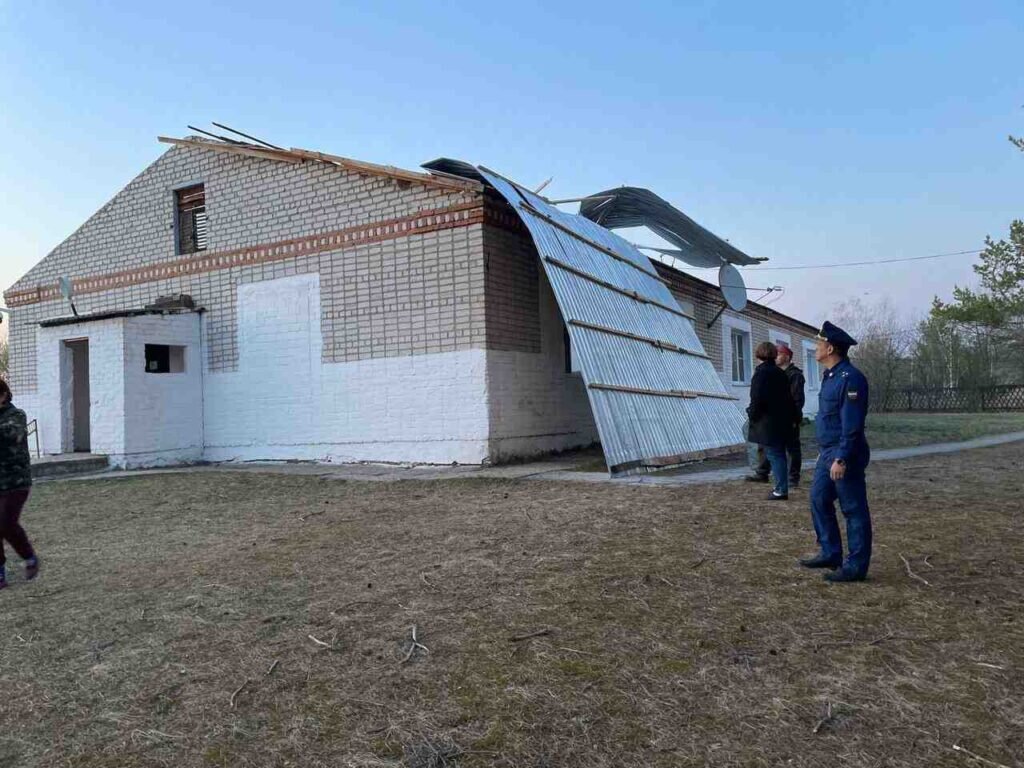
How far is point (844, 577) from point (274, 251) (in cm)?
1119

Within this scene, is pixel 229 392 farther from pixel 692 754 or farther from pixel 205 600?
pixel 692 754

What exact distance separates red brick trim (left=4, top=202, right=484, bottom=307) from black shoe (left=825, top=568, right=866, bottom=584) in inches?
308

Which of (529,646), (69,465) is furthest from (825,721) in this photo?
(69,465)

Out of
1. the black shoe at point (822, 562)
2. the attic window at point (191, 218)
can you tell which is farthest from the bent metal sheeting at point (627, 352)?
the attic window at point (191, 218)

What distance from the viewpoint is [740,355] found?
2122cm

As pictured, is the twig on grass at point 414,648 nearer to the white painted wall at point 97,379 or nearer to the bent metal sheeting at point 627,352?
the bent metal sheeting at point 627,352

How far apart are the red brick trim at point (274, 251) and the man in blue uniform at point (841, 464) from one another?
7.17 metres

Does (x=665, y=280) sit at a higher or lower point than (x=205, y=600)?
higher

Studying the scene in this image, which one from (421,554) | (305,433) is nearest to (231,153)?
(305,433)

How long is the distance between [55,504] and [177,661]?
7056 mm

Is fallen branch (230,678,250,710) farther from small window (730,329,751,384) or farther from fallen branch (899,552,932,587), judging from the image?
small window (730,329,751,384)

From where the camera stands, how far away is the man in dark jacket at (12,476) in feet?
17.6

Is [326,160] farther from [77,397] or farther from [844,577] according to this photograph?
[844,577]

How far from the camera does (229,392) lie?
531 inches
